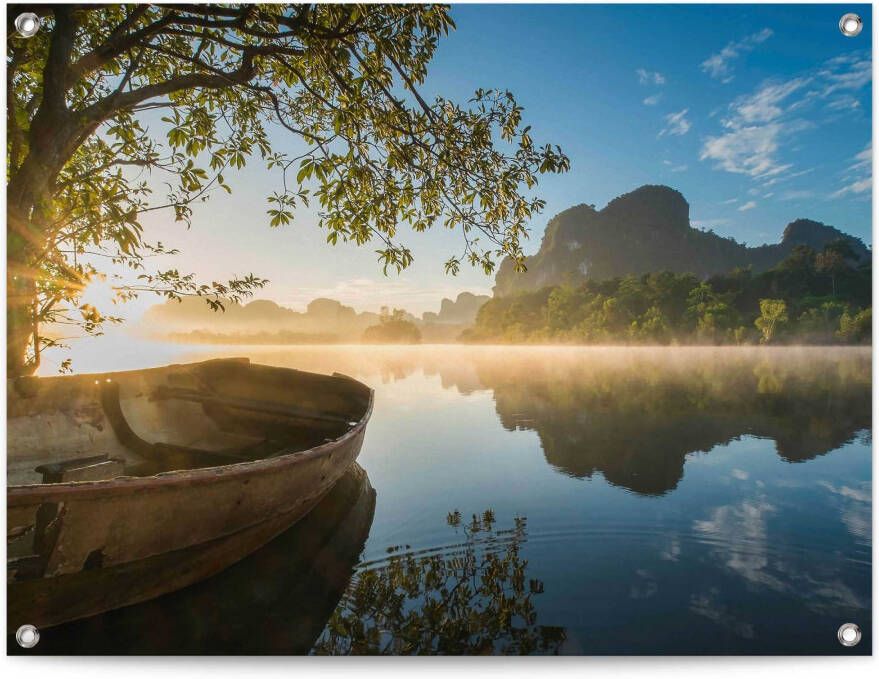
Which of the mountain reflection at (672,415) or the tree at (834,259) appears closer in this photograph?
the tree at (834,259)

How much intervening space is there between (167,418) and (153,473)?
106 cm

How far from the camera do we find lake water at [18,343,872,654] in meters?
2.38

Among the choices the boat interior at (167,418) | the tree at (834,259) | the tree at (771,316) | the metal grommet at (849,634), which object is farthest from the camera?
the tree at (771,316)

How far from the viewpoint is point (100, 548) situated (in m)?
2.08

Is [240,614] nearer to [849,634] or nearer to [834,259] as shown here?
[849,634]

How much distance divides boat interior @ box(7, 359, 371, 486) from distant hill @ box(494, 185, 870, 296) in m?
27.0

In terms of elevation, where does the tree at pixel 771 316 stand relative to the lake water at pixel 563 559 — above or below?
above

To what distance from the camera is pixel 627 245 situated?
6462 cm

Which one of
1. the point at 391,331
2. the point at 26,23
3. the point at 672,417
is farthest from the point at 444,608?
the point at 391,331

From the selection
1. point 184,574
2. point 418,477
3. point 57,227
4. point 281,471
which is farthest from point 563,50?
point 418,477

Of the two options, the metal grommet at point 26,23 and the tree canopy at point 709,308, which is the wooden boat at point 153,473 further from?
the tree canopy at point 709,308

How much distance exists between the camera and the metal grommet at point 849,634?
7.61 ft

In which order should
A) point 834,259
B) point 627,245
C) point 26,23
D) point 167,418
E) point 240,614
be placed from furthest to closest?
point 627,245
point 834,259
point 167,418
point 26,23
point 240,614

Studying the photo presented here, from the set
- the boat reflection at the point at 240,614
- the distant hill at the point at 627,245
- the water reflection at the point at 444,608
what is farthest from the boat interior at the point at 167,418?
the distant hill at the point at 627,245
